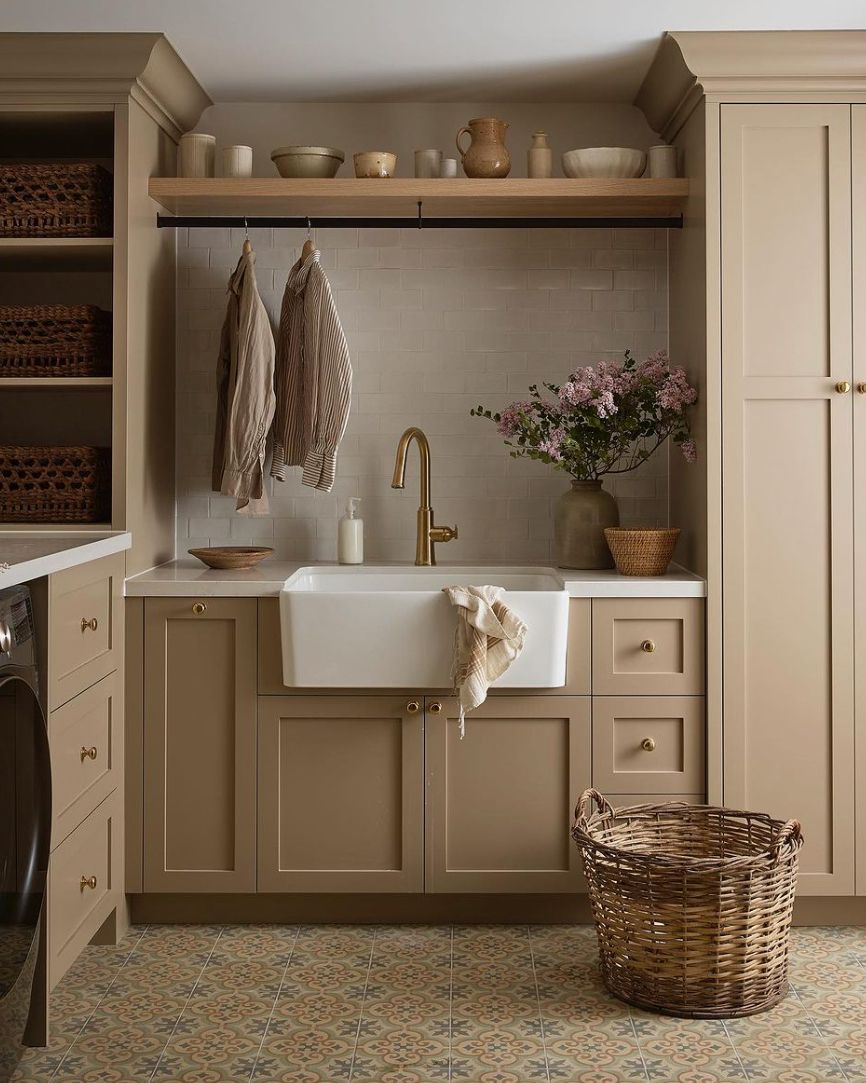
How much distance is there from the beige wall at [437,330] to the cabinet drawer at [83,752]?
86 centimetres

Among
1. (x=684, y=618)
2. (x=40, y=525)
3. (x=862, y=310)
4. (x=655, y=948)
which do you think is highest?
(x=862, y=310)

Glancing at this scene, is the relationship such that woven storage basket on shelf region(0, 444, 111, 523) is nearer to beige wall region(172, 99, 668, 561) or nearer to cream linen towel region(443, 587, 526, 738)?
→ beige wall region(172, 99, 668, 561)

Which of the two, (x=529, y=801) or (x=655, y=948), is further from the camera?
(x=529, y=801)

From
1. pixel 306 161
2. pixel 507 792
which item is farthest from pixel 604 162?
pixel 507 792

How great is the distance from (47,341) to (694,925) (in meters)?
2.12

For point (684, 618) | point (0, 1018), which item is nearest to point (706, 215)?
point (684, 618)

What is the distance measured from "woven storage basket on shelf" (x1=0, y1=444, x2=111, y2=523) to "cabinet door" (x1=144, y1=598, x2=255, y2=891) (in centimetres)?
34

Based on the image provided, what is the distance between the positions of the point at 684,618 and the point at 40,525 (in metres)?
1.68

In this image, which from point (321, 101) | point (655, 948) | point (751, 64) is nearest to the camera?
point (655, 948)

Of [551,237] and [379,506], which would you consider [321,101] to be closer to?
[551,237]

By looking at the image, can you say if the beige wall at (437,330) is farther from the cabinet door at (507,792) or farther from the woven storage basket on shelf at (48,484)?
the cabinet door at (507,792)

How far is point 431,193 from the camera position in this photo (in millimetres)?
3000

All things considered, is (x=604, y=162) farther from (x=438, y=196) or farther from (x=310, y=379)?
(x=310, y=379)

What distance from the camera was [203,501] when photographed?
11.2ft
